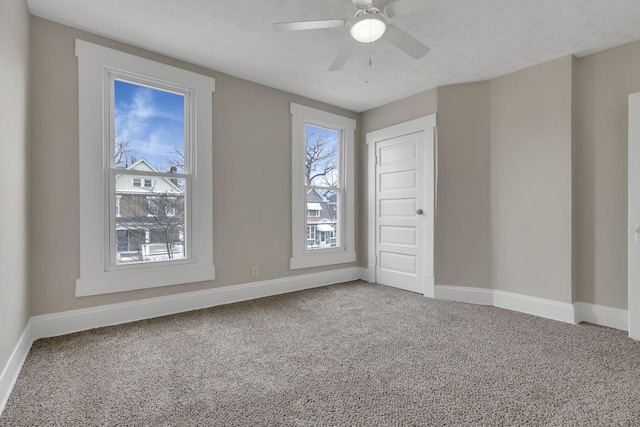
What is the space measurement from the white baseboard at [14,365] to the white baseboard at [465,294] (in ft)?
12.0

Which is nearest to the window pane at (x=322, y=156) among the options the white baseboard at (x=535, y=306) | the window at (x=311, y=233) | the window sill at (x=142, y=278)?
the window at (x=311, y=233)

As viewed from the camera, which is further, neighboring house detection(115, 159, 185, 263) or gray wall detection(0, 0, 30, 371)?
neighboring house detection(115, 159, 185, 263)

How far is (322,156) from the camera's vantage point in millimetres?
4547

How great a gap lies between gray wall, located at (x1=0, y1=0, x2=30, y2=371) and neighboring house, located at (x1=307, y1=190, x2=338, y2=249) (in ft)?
9.32

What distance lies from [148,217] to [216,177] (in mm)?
768

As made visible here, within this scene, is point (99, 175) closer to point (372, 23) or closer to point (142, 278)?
point (142, 278)

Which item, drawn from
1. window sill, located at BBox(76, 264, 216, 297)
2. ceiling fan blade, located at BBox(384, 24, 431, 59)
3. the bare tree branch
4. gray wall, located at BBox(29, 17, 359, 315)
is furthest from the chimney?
ceiling fan blade, located at BBox(384, 24, 431, 59)

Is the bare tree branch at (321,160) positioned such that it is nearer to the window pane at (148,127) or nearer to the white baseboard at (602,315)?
the window pane at (148,127)

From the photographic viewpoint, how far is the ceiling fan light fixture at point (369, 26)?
6.68 feet

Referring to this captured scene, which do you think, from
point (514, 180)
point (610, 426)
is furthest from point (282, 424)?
point (514, 180)

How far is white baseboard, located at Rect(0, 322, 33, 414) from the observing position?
5.56 ft

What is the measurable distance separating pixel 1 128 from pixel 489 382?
3055 mm

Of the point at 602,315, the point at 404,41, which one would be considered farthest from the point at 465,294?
the point at 404,41

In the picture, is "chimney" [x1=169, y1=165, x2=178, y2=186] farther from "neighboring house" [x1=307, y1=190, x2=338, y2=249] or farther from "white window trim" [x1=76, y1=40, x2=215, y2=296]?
"neighboring house" [x1=307, y1=190, x2=338, y2=249]
